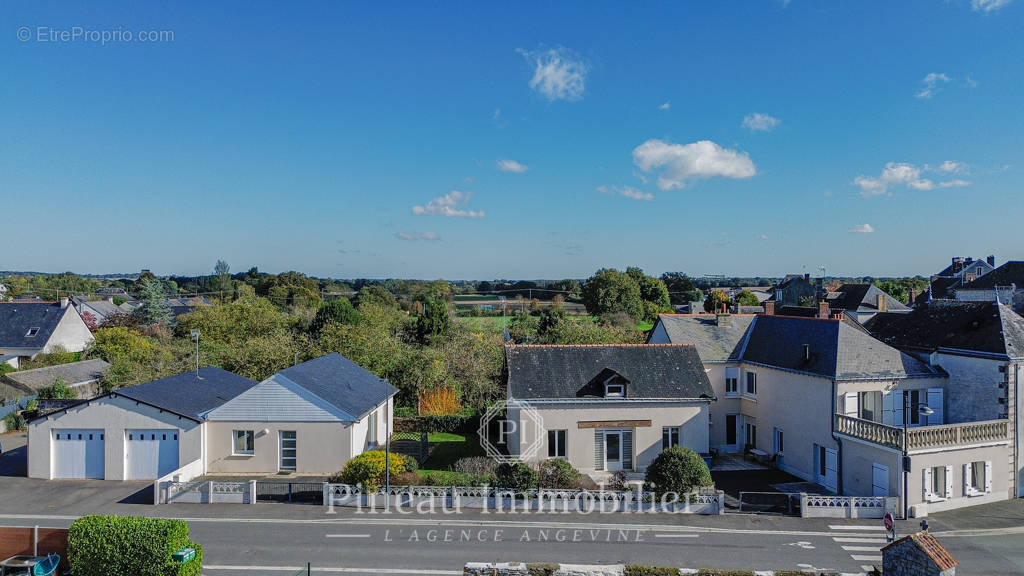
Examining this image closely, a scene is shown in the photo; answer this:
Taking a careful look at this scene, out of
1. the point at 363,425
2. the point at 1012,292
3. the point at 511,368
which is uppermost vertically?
the point at 1012,292

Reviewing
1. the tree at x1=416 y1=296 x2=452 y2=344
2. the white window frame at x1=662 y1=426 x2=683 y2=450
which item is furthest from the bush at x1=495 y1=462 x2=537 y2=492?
the tree at x1=416 y1=296 x2=452 y2=344

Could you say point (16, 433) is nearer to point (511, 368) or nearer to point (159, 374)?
point (159, 374)

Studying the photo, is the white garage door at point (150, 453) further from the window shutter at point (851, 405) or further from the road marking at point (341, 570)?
the window shutter at point (851, 405)

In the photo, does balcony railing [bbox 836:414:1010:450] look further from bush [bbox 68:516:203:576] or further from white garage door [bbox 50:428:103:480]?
white garage door [bbox 50:428:103:480]

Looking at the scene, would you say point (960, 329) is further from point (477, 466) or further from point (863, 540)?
point (477, 466)

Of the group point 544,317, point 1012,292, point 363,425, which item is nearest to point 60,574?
point 363,425

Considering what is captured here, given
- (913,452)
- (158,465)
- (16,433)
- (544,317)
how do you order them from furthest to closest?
1. (544,317)
2. (16,433)
3. (158,465)
4. (913,452)

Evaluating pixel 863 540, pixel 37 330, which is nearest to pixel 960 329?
pixel 863 540
